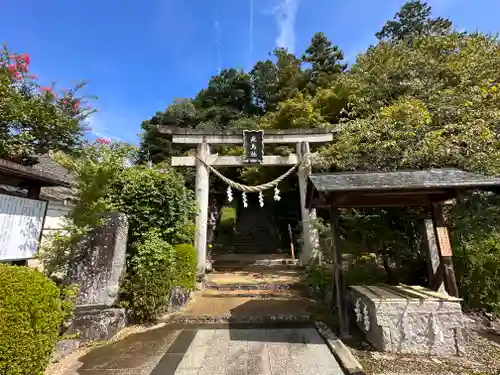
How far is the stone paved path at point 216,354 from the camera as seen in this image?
3.45 m

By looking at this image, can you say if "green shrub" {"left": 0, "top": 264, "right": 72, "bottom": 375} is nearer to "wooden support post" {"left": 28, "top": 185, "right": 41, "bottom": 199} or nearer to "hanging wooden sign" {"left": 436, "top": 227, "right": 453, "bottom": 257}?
"wooden support post" {"left": 28, "top": 185, "right": 41, "bottom": 199}

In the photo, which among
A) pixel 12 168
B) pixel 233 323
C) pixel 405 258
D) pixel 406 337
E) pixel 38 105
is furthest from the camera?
pixel 38 105

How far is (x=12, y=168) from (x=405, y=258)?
8311 millimetres

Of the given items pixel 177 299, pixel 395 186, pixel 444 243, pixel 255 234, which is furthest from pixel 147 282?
pixel 255 234

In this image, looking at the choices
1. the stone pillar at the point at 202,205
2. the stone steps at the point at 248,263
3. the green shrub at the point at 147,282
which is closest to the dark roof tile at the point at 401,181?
the green shrub at the point at 147,282

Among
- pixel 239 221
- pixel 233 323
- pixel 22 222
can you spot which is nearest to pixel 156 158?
pixel 239 221

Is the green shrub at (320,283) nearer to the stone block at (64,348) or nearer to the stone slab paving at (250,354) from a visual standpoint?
the stone slab paving at (250,354)

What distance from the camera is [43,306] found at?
2.94 m

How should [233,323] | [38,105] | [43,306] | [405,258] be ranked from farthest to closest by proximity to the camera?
[38,105] < [405,258] < [233,323] < [43,306]

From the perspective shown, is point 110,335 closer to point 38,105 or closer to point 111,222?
point 111,222

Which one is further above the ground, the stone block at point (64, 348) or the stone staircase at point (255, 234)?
the stone staircase at point (255, 234)

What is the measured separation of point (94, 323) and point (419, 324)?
17.8 feet

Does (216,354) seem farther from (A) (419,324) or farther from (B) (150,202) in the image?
(B) (150,202)

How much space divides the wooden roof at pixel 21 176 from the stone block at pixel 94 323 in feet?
8.75
